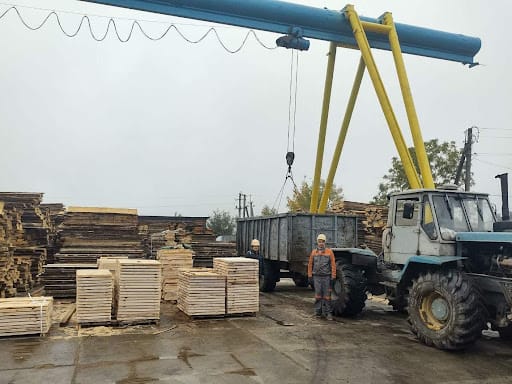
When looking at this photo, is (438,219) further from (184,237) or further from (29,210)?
(29,210)

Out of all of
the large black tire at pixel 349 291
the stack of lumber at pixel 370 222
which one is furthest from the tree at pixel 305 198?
the large black tire at pixel 349 291

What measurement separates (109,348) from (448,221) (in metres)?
5.69

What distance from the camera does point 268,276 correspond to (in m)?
13.8

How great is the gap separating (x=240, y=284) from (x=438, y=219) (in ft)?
13.3

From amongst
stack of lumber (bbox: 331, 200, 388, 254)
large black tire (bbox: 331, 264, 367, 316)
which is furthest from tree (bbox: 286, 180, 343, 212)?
large black tire (bbox: 331, 264, 367, 316)

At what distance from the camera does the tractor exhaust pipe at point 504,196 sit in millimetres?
7527

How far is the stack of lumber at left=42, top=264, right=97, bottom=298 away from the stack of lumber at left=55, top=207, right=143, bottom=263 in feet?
6.01

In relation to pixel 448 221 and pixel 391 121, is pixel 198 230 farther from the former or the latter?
pixel 448 221

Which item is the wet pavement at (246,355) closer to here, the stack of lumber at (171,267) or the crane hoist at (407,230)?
the crane hoist at (407,230)

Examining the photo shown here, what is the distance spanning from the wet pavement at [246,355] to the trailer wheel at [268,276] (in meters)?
4.77

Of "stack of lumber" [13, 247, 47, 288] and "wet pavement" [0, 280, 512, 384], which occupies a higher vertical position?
"stack of lumber" [13, 247, 47, 288]

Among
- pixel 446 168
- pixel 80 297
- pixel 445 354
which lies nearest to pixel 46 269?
pixel 80 297

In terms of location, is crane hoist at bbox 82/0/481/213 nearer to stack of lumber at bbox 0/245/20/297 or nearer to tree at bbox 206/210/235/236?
stack of lumber at bbox 0/245/20/297

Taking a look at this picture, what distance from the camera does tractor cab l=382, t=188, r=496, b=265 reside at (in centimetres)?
759
